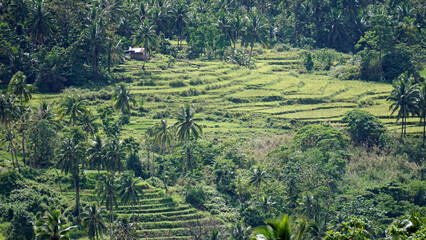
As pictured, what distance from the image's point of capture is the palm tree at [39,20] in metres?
95.3

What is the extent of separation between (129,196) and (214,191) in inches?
560

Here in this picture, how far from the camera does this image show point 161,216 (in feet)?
222

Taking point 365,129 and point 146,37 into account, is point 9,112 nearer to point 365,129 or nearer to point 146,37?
point 146,37

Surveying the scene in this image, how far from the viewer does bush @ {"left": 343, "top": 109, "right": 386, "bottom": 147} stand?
261 ft

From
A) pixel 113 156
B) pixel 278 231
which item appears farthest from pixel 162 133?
pixel 278 231

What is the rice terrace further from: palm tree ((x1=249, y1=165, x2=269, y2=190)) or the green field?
the green field

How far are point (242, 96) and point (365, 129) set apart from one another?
25340 mm

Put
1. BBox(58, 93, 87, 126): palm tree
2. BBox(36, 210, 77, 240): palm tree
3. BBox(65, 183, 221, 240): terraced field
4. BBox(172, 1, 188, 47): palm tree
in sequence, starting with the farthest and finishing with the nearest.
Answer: BBox(172, 1, 188, 47): palm tree
BBox(58, 93, 87, 126): palm tree
BBox(65, 183, 221, 240): terraced field
BBox(36, 210, 77, 240): palm tree

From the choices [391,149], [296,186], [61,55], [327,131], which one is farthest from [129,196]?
[61,55]

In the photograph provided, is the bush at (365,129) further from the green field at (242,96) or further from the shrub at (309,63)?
the shrub at (309,63)

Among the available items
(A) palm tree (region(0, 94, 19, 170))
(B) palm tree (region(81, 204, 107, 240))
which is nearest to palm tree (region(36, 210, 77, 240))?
(B) palm tree (region(81, 204, 107, 240))

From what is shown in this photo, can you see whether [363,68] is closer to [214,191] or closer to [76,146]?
[214,191]

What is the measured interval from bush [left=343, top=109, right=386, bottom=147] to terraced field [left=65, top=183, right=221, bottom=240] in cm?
2582

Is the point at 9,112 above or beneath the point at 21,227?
above
